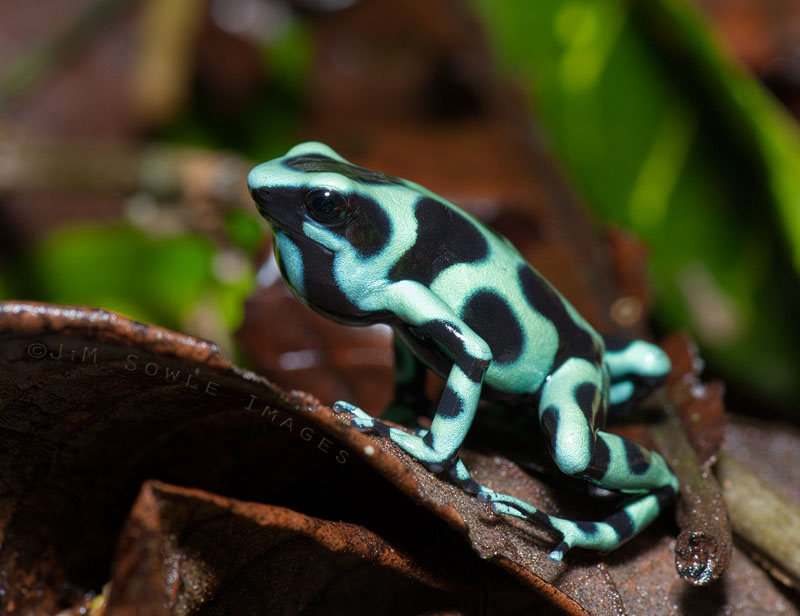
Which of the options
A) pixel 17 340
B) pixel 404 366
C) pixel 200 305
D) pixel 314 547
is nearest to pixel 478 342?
pixel 404 366

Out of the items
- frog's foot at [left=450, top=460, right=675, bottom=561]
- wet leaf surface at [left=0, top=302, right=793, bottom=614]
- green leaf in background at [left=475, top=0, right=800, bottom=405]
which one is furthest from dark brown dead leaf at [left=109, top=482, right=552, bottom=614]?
green leaf in background at [left=475, top=0, right=800, bottom=405]

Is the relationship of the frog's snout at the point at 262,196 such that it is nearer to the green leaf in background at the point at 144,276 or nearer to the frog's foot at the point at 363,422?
the frog's foot at the point at 363,422

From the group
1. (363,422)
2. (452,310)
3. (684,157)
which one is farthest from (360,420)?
(684,157)

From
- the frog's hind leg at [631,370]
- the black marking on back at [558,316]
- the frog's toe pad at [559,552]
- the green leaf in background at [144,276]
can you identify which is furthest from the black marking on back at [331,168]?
the green leaf in background at [144,276]

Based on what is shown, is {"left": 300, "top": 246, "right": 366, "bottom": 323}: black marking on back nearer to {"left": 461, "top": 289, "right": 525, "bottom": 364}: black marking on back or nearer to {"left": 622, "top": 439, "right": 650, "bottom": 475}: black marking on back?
{"left": 461, "top": 289, "right": 525, "bottom": 364}: black marking on back

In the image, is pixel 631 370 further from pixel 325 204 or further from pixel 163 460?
pixel 163 460
